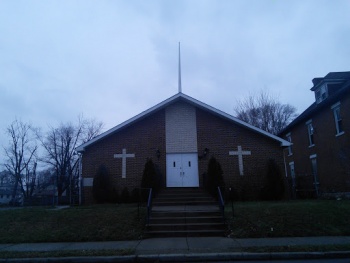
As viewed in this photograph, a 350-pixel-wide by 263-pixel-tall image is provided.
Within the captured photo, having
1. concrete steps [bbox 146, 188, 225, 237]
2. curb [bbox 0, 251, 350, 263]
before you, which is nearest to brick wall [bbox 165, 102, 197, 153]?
concrete steps [bbox 146, 188, 225, 237]

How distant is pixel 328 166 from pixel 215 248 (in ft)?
50.6

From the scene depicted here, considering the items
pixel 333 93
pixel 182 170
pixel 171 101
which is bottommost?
pixel 182 170

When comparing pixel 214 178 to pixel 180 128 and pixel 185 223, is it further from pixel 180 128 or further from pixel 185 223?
pixel 185 223

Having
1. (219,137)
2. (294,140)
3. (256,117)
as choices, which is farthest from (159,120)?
(256,117)

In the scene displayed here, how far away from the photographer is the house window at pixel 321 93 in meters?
21.5

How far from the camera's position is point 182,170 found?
17.7 meters

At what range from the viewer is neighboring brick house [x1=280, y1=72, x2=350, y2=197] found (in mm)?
17625

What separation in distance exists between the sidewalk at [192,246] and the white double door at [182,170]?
8143mm

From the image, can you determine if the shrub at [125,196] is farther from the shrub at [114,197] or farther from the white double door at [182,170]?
the white double door at [182,170]

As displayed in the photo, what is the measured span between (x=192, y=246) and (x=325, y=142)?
15884 millimetres

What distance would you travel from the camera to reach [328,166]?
20.0 m

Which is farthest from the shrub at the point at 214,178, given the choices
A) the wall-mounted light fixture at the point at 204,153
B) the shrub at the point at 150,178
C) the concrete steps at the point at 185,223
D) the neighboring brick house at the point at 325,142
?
the neighboring brick house at the point at 325,142

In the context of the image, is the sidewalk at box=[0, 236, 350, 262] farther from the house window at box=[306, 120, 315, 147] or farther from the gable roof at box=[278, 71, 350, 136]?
the house window at box=[306, 120, 315, 147]

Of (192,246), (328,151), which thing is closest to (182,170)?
(192,246)
